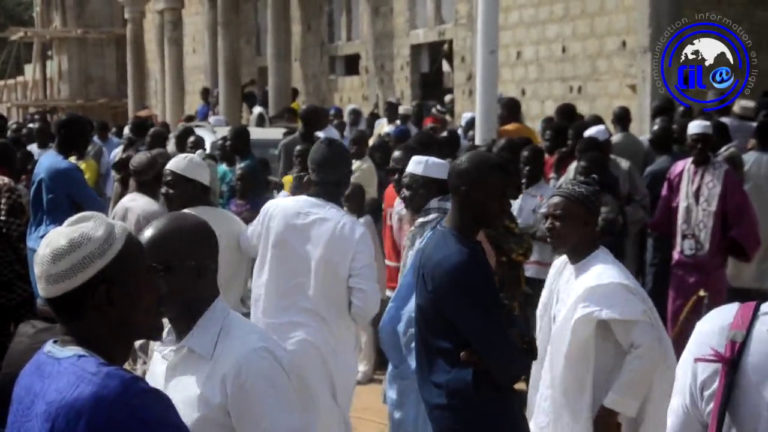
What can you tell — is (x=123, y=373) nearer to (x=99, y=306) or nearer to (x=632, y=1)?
(x=99, y=306)

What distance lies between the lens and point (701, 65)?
13.0 metres

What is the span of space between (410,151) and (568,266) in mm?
3133

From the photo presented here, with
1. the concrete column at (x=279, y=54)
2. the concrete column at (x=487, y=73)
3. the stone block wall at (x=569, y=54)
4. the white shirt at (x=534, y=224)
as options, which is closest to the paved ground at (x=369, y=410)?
the white shirt at (x=534, y=224)

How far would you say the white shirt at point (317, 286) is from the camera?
5191 millimetres

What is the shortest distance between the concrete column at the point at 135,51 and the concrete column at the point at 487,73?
61.7 ft

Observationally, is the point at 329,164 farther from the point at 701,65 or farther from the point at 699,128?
the point at 701,65

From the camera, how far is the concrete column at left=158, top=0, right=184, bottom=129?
24.9 metres

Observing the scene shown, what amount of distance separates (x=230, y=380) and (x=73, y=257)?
2.07 ft

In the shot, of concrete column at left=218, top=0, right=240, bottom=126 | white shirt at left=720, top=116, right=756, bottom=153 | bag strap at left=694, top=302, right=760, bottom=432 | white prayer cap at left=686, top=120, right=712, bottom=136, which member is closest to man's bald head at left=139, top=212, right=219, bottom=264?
bag strap at left=694, top=302, right=760, bottom=432

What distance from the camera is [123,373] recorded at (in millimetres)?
2324

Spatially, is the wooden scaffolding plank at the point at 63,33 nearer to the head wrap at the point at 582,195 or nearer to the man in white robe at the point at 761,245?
the man in white robe at the point at 761,245

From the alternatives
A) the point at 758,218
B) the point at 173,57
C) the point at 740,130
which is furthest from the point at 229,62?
the point at 758,218

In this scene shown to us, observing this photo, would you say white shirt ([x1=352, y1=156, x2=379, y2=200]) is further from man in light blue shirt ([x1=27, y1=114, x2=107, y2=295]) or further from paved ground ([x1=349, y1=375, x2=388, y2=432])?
man in light blue shirt ([x1=27, y1=114, x2=107, y2=295])

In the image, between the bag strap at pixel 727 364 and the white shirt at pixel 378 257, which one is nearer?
the bag strap at pixel 727 364
